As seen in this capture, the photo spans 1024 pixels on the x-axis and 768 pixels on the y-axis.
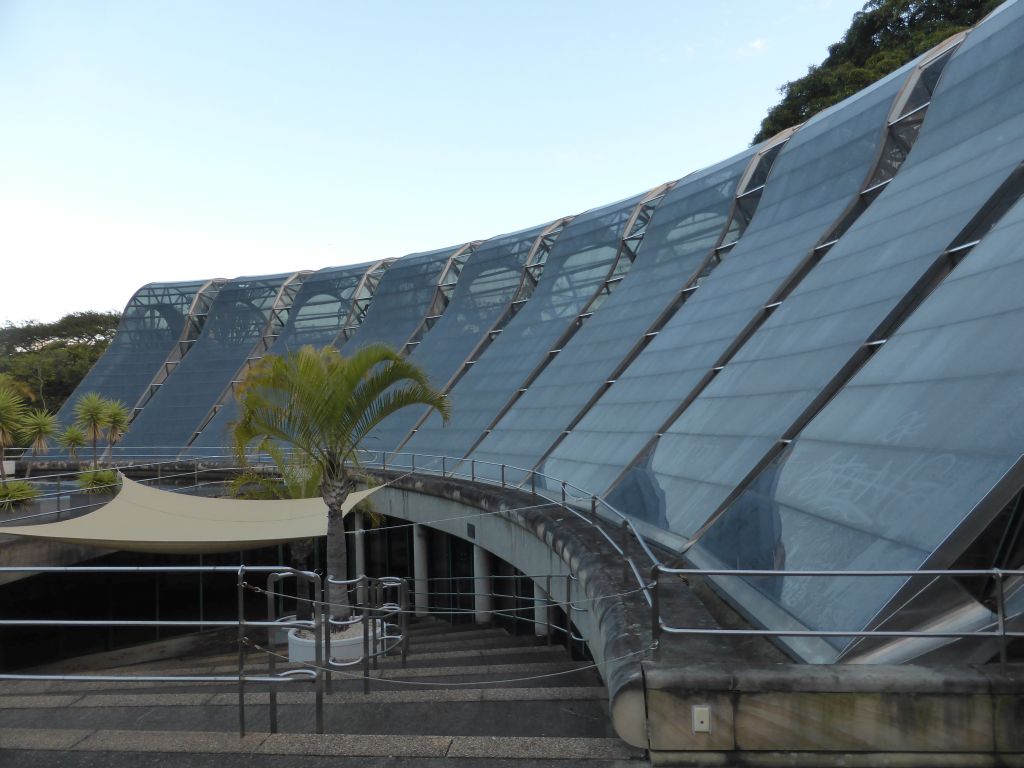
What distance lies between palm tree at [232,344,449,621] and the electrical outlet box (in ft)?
24.4

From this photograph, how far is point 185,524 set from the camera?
12.8 meters

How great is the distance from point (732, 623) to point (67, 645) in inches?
743

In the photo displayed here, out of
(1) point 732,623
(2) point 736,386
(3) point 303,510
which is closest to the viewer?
(1) point 732,623

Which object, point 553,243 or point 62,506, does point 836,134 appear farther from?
point 62,506

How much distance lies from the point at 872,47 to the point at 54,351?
6340 centimetres

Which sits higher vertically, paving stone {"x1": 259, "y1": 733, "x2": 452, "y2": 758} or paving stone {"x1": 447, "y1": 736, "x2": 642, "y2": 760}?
paving stone {"x1": 447, "y1": 736, "x2": 642, "y2": 760}

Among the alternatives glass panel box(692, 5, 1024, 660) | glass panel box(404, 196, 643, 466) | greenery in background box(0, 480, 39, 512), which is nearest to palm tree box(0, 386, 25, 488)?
greenery in background box(0, 480, 39, 512)

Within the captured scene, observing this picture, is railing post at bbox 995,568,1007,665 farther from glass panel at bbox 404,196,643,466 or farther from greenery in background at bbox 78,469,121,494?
greenery in background at bbox 78,469,121,494

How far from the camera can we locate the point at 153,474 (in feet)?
86.0

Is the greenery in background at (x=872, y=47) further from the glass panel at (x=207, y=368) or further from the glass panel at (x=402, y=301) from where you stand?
the glass panel at (x=207, y=368)

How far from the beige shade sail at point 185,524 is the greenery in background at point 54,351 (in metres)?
42.3

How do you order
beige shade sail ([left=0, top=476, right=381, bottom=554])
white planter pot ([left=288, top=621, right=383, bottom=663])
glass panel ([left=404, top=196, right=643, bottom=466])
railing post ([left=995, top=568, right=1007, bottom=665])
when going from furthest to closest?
glass panel ([left=404, top=196, right=643, bottom=466]), beige shade sail ([left=0, top=476, right=381, bottom=554]), white planter pot ([left=288, top=621, right=383, bottom=663]), railing post ([left=995, top=568, right=1007, bottom=665])

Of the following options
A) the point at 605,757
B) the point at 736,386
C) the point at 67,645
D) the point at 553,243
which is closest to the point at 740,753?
the point at 605,757

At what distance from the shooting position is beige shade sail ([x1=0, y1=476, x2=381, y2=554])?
38.6 ft
